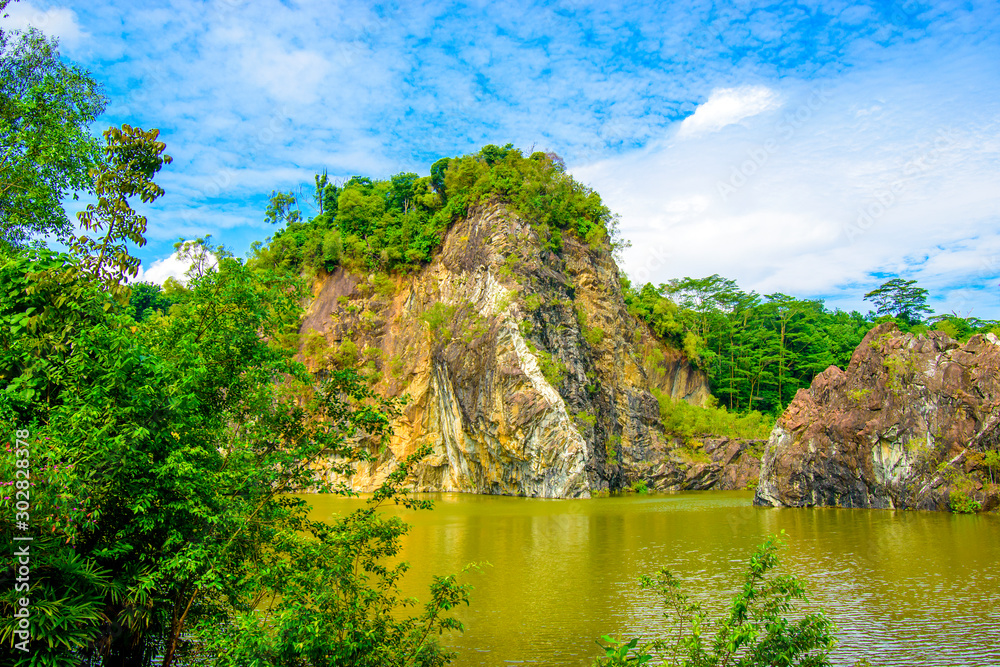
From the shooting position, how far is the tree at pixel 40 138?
7.68 m

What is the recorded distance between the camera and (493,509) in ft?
A: 82.3

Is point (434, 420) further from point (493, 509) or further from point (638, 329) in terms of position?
point (638, 329)

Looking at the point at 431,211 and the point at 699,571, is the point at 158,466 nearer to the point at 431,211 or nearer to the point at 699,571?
the point at 699,571

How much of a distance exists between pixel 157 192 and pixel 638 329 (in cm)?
3901

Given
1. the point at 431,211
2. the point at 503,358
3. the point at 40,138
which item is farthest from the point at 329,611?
the point at 431,211

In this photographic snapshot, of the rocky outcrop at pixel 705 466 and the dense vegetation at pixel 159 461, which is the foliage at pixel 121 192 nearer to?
the dense vegetation at pixel 159 461

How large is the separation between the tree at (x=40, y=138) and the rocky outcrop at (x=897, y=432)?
26.6 metres

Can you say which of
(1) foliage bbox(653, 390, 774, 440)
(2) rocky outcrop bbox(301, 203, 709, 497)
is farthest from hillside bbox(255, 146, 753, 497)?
(1) foliage bbox(653, 390, 774, 440)

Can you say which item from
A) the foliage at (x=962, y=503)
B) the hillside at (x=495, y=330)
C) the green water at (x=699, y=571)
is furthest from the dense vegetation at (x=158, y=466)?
the foliage at (x=962, y=503)

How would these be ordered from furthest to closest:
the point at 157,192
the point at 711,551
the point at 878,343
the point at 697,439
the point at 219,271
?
the point at 697,439
the point at 878,343
the point at 711,551
the point at 219,271
the point at 157,192

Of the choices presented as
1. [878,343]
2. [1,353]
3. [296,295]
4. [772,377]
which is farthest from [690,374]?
[1,353]

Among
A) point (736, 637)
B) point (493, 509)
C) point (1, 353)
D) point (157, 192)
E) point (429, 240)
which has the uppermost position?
point (429, 240)

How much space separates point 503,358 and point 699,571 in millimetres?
19068

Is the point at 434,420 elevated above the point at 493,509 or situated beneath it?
elevated above
